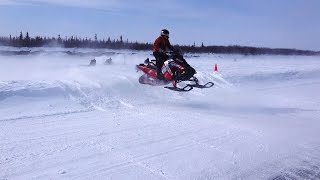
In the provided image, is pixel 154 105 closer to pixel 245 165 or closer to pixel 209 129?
pixel 209 129

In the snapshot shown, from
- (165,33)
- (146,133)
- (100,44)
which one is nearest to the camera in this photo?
(146,133)

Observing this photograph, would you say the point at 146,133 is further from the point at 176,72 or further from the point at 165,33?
the point at 165,33

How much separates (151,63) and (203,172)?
7588mm

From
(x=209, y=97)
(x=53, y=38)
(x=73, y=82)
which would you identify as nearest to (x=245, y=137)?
(x=209, y=97)

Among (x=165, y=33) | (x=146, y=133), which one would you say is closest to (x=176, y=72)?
(x=165, y=33)

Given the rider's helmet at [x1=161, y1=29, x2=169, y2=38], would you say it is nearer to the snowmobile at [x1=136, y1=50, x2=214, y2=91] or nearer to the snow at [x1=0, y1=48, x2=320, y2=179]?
the snowmobile at [x1=136, y1=50, x2=214, y2=91]

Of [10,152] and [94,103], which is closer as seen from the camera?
[10,152]

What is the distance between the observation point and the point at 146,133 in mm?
7676

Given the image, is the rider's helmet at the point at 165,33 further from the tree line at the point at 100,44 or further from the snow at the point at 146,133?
the tree line at the point at 100,44

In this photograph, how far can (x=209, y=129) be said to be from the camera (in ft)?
27.3

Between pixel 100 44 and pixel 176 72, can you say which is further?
pixel 100 44

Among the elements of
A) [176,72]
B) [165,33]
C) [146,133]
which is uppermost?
[165,33]

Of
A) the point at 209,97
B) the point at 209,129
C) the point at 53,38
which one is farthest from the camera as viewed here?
the point at 53,38

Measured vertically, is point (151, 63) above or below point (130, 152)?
above
